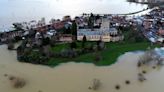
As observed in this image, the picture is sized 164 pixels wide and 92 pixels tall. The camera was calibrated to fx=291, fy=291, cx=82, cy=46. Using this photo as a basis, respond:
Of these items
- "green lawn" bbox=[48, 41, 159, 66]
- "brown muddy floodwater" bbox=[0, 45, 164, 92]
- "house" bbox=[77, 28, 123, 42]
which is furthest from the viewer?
"house" bbox=[77, 28, 123, 42]

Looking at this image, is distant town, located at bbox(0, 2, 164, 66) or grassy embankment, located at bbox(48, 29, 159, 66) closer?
grassy embankment, located at bbox(48, 29, 159, 66)

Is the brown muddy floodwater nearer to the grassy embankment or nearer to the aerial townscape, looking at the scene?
the aerial townscape

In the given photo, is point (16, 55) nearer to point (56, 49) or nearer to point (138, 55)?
point (56, 49)

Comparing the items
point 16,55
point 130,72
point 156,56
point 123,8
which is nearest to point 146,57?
point 156,56

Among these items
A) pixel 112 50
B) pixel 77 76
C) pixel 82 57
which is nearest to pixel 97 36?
pixel 112 50

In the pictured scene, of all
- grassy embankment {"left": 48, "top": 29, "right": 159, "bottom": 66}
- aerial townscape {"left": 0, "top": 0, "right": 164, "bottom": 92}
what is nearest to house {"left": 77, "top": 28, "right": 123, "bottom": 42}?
aerial townscape {"left": 0, "top": 0, "right": 164, "bottom": 92}

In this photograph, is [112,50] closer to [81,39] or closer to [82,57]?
[82,57]

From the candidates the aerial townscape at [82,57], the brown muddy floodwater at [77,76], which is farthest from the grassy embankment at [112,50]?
the brown muddy floodwater at [77,76]

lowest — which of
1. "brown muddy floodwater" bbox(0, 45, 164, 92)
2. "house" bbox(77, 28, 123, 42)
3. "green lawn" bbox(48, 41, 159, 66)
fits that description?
"brown muddy floodwater" bbox(0, 45, 164, 92)
